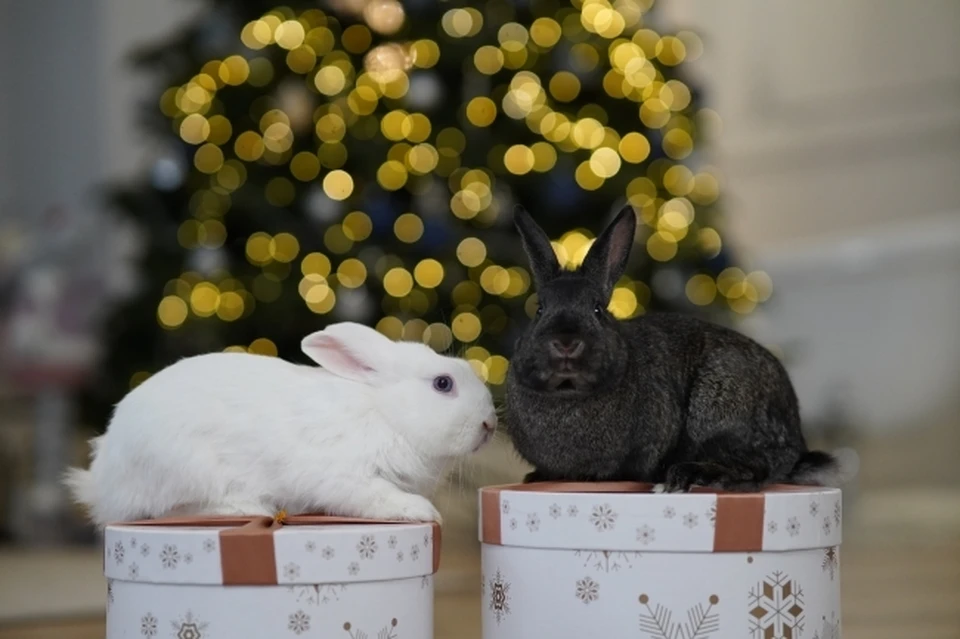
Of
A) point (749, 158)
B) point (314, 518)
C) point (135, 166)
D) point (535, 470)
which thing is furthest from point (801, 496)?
point (135, 166)

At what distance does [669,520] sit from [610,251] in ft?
1.12

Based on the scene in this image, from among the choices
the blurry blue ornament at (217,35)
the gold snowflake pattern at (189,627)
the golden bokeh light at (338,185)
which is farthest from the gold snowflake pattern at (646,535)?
the blurry blue ornament at (217,35)

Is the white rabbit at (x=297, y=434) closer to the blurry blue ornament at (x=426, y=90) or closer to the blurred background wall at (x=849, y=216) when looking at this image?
the blurry blue ornament at (x=426, y=90)

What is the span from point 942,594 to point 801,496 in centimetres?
171

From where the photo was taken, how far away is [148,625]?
128 cm

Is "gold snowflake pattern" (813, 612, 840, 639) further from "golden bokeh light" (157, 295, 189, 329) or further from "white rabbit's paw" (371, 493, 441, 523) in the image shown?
"golden bokeh light" (157, 295, 189, 329)

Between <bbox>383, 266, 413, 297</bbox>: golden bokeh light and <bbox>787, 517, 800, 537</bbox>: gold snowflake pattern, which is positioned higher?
<bbox>383, 266, 413, 297</bbox>: golden bokeh light

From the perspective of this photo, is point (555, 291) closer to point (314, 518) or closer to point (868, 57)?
point (314, 518)

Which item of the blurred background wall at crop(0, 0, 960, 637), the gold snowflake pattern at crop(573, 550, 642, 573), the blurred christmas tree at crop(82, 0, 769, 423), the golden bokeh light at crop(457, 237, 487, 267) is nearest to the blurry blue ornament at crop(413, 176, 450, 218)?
the blurred christmas tree at crop(82, 0, 769, 423)

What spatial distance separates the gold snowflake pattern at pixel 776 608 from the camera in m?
1.33

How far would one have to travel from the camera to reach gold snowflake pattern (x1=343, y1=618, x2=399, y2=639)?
1.28m

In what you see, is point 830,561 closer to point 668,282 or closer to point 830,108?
point 668,282

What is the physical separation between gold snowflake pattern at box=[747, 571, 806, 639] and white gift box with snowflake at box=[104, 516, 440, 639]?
37 centimetres

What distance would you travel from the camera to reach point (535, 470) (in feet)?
5.04
